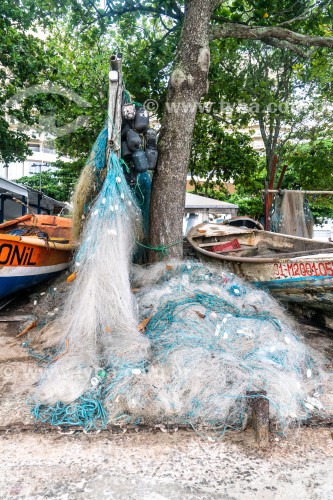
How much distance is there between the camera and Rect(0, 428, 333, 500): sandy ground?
2.46 meters

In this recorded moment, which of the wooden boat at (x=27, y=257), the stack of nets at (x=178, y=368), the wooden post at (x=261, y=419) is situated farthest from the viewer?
the wooden boat at (x=27, y=257)

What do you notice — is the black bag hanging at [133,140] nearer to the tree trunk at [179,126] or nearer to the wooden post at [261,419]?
the tree trunk at [179,126]

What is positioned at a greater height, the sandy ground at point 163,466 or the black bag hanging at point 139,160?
the black bag hanging at point 139,160

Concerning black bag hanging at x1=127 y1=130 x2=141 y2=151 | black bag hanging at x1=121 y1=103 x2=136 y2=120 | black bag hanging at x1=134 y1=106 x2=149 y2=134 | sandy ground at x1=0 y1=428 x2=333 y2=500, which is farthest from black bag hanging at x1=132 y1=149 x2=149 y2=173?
sandy ground at x1=0 y1=428 x2=333 y2=500

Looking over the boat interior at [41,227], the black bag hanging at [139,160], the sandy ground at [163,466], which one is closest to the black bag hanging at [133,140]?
the black bag hanging at [139,160]

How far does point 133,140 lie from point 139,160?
28 centimetres

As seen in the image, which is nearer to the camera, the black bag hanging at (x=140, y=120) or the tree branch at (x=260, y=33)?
the black bag hanging at (x=140, y=120)

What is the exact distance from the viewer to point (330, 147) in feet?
53.7

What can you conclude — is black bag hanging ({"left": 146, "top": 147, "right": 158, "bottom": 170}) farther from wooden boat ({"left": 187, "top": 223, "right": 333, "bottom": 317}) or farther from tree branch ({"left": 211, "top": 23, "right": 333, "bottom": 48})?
tree branch ({"left": 211, "top": 23, "right": 333, "bottom": 48})

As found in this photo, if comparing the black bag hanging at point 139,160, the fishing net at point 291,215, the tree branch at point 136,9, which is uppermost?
the tree branch at point 136,9

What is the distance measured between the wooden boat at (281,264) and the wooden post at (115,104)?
2.35 m

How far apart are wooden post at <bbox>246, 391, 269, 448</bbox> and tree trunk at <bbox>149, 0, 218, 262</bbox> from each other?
10.3 ft

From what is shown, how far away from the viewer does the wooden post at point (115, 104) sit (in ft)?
16.0

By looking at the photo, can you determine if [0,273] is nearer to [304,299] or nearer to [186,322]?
[186,322]
